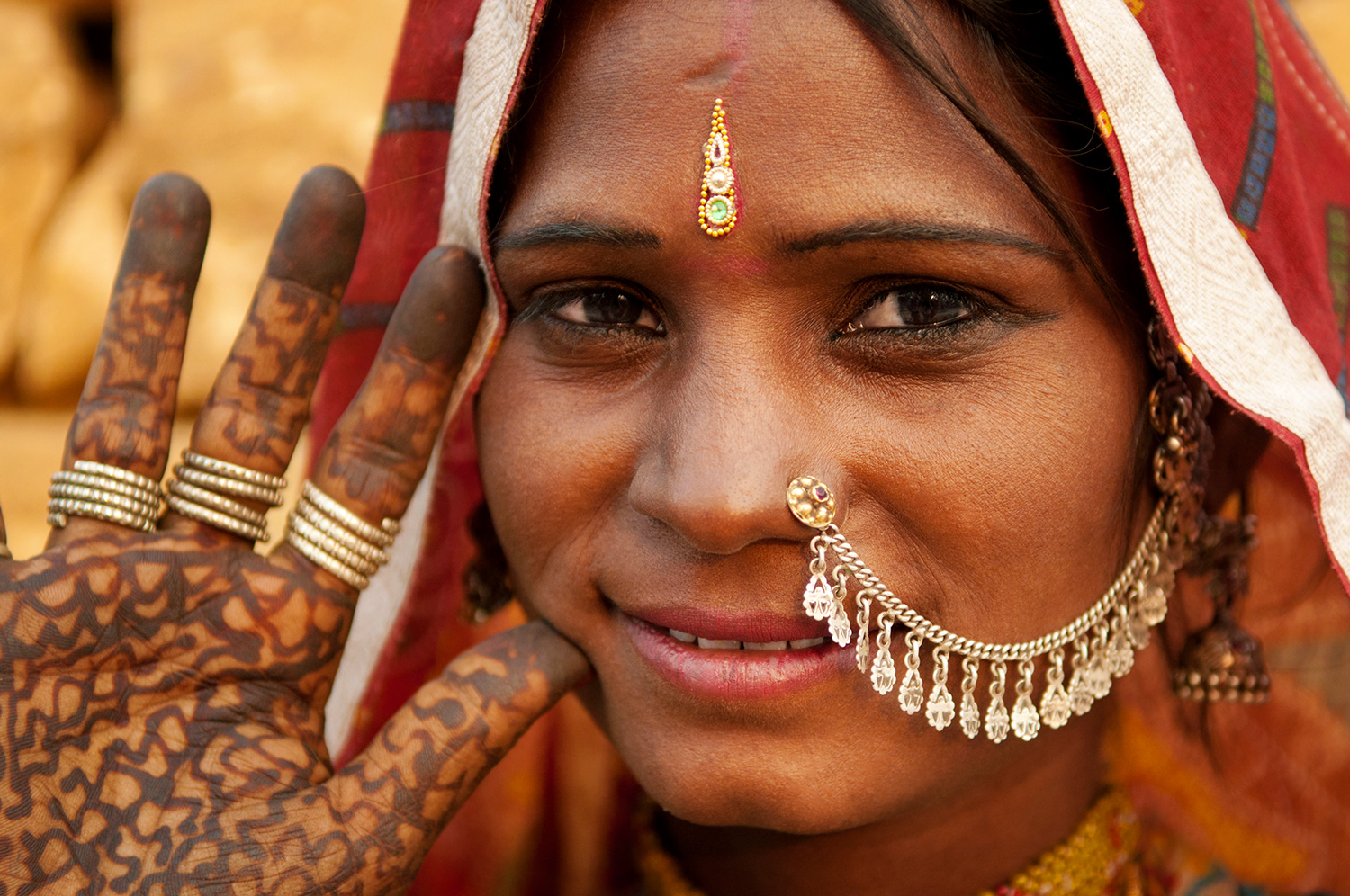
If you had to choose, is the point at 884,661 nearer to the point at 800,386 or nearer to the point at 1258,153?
the point at 800,386

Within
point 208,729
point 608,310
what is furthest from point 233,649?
point 608,310

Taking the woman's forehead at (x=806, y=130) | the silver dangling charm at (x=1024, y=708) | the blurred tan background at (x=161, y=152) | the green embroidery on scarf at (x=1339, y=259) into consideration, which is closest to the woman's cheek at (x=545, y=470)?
the woman's forehead at (x=806, y=130)

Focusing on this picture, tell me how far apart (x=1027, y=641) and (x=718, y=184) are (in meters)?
0.58

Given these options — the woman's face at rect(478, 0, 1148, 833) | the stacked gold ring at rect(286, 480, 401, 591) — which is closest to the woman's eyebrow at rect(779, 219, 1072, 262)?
the woman's face at rect(478, 0, 1148, 833)

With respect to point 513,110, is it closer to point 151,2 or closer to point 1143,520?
point 1143,520

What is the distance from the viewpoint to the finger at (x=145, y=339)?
1.36 meters

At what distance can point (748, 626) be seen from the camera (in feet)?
4.09

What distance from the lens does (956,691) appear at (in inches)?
51.6

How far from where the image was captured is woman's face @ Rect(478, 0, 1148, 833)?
3.91ft

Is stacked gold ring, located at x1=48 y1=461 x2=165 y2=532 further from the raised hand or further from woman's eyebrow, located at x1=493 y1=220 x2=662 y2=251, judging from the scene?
woman's eyebrow, located at x1=493 y1=220 x2=662 y2=251

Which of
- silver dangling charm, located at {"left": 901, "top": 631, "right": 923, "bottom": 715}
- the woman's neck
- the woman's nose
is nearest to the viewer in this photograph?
the woman's nose

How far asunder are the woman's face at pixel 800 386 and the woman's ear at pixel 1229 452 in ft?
0.86

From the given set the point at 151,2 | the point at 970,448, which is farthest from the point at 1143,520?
the point at 151,2

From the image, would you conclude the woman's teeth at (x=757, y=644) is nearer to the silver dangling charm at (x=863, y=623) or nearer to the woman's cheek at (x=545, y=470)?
the silver dangling charm at (x=863, y=623)
